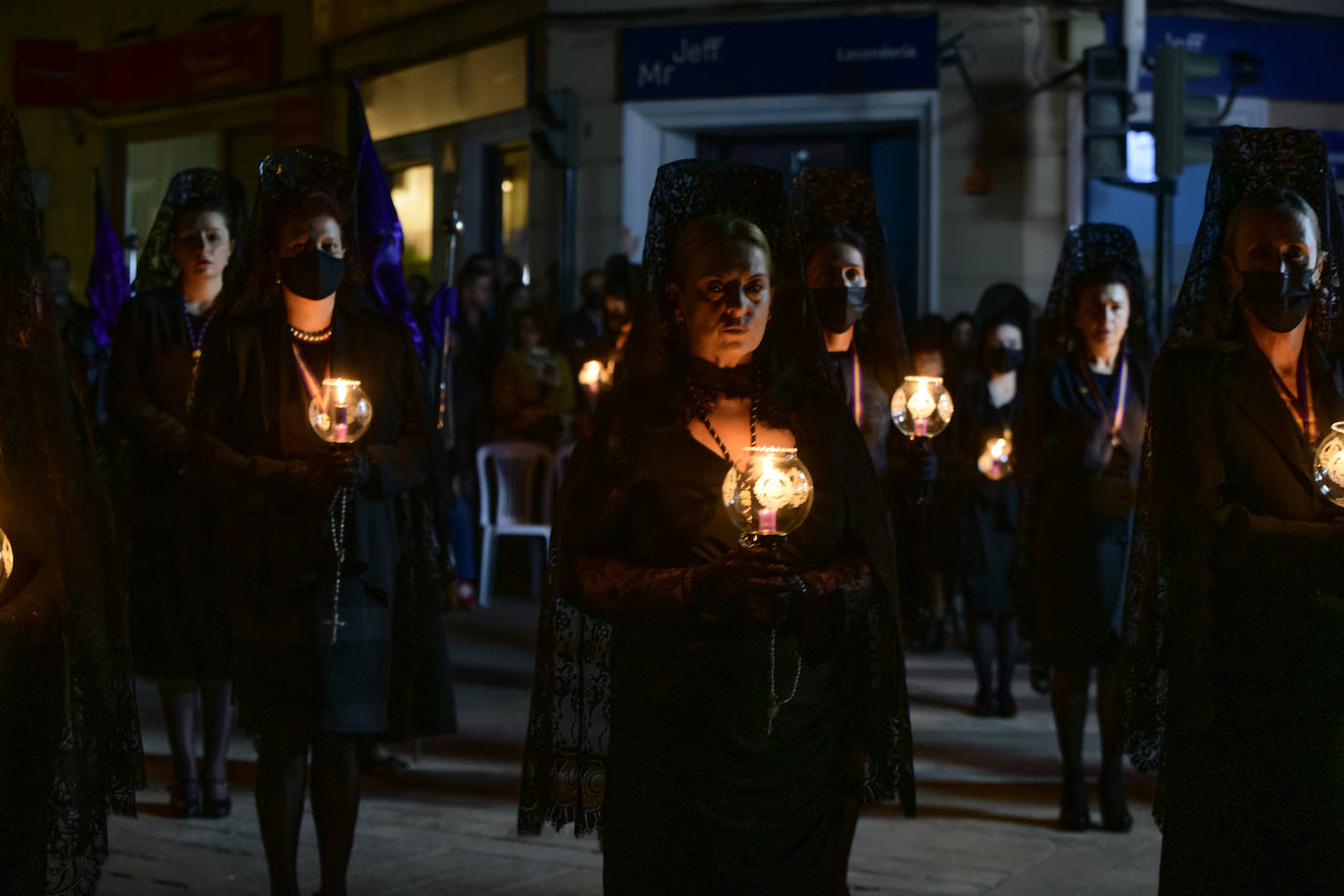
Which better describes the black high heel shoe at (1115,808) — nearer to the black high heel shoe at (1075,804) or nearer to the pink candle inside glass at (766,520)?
the black high heel shoe at (1075,804)

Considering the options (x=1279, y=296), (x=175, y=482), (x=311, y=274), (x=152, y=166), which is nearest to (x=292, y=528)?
(x=311, y=274)

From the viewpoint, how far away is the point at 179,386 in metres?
6.83

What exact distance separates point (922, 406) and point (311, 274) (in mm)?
1918

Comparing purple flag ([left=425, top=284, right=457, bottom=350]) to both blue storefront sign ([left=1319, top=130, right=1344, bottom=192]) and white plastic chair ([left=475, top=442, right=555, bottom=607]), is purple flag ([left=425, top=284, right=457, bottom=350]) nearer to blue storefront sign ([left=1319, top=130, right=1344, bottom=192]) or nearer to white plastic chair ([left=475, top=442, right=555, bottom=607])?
white plastic chair ([left=475, top=442, right=555, bottom=607])

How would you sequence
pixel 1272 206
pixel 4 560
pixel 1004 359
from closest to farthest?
1. pixel 4 560
2. pixel 1272 206
3. pixel 1004 359

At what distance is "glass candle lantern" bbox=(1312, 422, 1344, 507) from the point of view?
13.0 ft

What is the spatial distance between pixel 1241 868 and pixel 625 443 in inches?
75.5

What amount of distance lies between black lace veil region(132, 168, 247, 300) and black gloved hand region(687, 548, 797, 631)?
153 inches

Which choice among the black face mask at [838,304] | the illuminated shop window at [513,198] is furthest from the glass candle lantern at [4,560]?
the illuminated shop window at [513,198]

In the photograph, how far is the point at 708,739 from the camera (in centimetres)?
401

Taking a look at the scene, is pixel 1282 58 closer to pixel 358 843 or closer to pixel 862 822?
pixel 862 822

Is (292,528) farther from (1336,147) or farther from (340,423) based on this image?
(1336,147)

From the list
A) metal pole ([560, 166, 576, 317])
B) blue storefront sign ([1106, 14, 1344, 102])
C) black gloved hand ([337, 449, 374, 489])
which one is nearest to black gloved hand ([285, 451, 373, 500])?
black gloved hand ([337, 449, 374, 489])

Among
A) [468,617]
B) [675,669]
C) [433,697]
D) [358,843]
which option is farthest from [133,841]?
[468,617]
